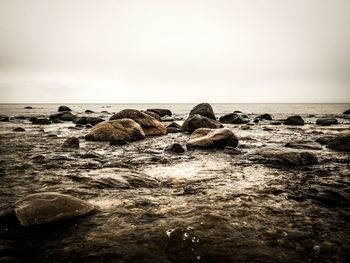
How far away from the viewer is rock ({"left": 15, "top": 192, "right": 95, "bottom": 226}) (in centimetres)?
269

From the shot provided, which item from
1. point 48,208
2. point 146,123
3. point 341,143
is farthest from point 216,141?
point 48,208

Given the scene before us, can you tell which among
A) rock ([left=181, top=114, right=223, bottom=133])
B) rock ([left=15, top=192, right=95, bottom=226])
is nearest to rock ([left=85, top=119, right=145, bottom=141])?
rock ([left=181, top=114, right=223, bottom=133])

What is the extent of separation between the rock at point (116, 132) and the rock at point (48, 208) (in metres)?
6.86

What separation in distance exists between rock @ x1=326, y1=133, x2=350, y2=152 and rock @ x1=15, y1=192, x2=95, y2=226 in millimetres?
7255

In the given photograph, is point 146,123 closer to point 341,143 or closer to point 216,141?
point 216,141

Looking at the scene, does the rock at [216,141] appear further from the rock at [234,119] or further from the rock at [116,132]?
the rock at [234,119]

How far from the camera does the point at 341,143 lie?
310 inches

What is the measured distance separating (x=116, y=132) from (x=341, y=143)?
7048 mm

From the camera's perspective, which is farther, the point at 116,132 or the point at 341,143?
the point at 116,132

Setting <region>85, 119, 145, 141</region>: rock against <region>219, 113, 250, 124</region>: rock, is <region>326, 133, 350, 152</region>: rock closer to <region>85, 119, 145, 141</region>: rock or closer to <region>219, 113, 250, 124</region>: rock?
<region>85, 119, 145, 141</region>: rock

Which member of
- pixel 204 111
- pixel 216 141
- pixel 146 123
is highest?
pixel 204 111

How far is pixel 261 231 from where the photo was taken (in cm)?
261

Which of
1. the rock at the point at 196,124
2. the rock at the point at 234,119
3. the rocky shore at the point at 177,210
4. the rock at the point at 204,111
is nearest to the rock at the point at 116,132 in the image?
the rock at the point at 196,124

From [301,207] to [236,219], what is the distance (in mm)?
895
